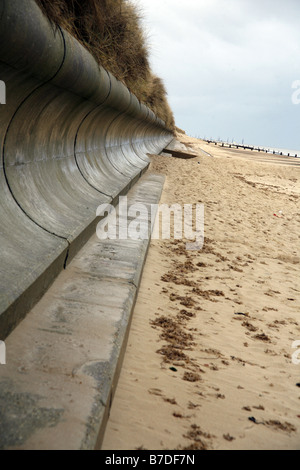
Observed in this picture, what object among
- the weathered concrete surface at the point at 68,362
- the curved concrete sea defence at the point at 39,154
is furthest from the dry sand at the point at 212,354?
the curved concrete sea defence at the point at 39,154

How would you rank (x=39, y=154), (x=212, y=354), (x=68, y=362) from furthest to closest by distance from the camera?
1. (x=39, y=154)
2. (x=212, y=354)
3. (x=68, y=362)

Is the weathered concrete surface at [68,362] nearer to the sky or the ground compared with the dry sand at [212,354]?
nearer to the sky

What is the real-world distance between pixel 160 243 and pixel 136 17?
517cm

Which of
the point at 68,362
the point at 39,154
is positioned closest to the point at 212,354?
the point at 68,362

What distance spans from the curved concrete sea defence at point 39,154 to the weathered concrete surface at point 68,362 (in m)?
0.13

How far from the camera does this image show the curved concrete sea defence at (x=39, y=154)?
2.46 meters

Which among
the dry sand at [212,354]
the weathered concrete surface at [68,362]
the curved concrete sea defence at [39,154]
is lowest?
the dry sand at [212,354]

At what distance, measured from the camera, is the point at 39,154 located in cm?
377

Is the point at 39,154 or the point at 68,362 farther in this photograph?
the point at 39,154

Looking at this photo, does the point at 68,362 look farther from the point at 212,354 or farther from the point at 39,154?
the point at 39,154

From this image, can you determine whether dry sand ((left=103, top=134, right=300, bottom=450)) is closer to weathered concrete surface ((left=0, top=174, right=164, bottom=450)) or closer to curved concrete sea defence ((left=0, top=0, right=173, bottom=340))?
weathered concrete surface ((left=0, top=174, right=164, bottom=450))

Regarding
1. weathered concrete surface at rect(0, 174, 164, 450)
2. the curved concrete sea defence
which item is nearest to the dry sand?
weathered concrete surface at rect(0, 174, 164, 450)

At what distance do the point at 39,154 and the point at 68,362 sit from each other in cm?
212

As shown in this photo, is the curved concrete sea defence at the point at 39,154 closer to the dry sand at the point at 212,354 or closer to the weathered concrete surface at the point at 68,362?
the weathered concrete surface at the point at 68,362
